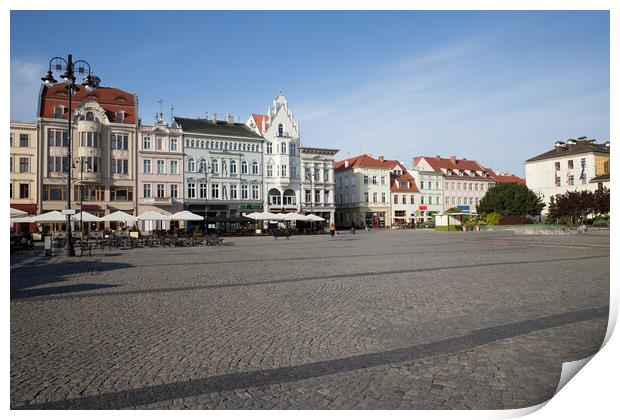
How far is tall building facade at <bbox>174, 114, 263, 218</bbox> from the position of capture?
186 ft

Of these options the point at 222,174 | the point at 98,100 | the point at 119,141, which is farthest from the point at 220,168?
the point at 98,100

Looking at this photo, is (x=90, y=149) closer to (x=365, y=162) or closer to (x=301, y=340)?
(x=365, y=162)

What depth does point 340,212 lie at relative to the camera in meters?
80.5

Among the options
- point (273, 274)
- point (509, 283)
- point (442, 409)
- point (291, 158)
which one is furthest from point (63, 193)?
point (442, 409)

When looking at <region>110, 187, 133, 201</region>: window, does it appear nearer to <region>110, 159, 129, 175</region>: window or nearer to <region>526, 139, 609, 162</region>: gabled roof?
<region>110, 159, 129, 175</region>: window

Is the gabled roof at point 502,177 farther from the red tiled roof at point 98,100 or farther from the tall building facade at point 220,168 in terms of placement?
the red tiled roof at point 98,100

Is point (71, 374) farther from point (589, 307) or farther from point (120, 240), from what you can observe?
point (120, 240)

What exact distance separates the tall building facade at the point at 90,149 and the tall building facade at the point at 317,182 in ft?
72.0

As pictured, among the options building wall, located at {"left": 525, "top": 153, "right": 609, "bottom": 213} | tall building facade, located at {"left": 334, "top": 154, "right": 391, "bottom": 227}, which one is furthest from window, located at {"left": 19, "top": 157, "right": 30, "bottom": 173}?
building wall, located at {"left": 525, "top": 153, "right": 609, "bottom": 213}

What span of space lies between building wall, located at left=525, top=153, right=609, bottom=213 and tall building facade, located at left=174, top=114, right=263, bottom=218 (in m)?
31.2

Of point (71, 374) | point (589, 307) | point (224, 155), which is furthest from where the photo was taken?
point (224, 155)

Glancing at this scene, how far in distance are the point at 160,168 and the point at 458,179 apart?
52972mm

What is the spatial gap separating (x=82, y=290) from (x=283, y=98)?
5533 cm

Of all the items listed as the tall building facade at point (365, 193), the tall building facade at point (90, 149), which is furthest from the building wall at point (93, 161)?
the tall building facade at point (365, 193)
